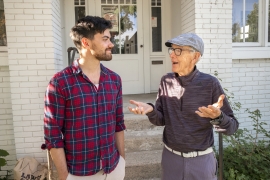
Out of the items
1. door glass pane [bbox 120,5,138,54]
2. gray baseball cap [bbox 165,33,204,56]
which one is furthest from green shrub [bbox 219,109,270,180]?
door glass pane [bbox 120,5,138,54]

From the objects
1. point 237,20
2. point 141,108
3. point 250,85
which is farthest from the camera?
point 237,20

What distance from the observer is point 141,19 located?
4.89 metres

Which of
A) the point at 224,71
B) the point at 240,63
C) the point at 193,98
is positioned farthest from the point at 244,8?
the point at 193,98

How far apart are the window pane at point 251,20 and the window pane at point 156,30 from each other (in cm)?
174

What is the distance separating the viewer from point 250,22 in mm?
4109

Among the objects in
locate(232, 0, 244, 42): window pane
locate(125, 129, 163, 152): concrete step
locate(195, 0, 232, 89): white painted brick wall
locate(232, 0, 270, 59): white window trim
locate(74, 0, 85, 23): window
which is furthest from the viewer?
locate(74, 0, 85, 23): window

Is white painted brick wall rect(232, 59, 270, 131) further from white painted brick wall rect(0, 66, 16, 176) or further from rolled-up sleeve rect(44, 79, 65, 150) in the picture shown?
white painted brick wall rect(0, 66, 16, 176)

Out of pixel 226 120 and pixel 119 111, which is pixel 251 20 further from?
pixel 119 111

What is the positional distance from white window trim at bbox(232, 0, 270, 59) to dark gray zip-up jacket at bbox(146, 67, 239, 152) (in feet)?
8.01

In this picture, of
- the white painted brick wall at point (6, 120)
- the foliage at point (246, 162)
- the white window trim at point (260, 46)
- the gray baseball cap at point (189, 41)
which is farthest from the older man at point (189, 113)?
the white painted brick wall at point (6, 120)

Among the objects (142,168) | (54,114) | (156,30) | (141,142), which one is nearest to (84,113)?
(54,114)

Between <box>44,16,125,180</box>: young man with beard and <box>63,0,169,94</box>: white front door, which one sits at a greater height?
<box>63,0,169,94</box>: white front door

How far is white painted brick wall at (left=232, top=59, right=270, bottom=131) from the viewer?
3898mm

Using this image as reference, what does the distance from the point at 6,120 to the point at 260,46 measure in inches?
171
